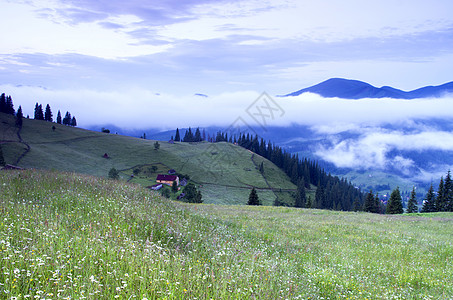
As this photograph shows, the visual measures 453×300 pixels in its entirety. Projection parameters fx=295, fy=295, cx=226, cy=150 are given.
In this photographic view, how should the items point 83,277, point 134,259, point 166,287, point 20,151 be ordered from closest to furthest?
point 166,287 < point 83,277 < point 134,259 < point 20,151

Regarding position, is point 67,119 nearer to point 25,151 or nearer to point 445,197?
point 25,151

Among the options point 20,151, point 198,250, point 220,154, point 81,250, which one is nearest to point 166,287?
point 81,250

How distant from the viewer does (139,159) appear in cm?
14188

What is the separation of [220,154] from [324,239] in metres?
179

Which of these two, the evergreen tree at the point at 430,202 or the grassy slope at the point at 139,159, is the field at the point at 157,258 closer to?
the evergreen tree at the point at 430,202

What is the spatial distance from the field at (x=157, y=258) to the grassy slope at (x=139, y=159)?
95.5 metres

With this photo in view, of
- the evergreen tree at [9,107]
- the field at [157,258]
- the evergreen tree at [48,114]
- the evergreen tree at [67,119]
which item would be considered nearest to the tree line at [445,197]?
the field at [157,258]

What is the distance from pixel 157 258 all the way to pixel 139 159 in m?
142

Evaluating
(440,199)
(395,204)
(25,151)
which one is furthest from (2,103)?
(440,199)

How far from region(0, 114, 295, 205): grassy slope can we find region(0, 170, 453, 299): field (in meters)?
95.5

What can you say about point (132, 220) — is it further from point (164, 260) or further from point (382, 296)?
point (382, 296)

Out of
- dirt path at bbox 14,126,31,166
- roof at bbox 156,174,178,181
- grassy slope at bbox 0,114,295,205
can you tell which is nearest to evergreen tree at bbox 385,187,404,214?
grassy slope at bbox 0,114,295,205

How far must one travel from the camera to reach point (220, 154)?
194m

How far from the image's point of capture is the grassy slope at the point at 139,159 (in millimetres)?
109375
